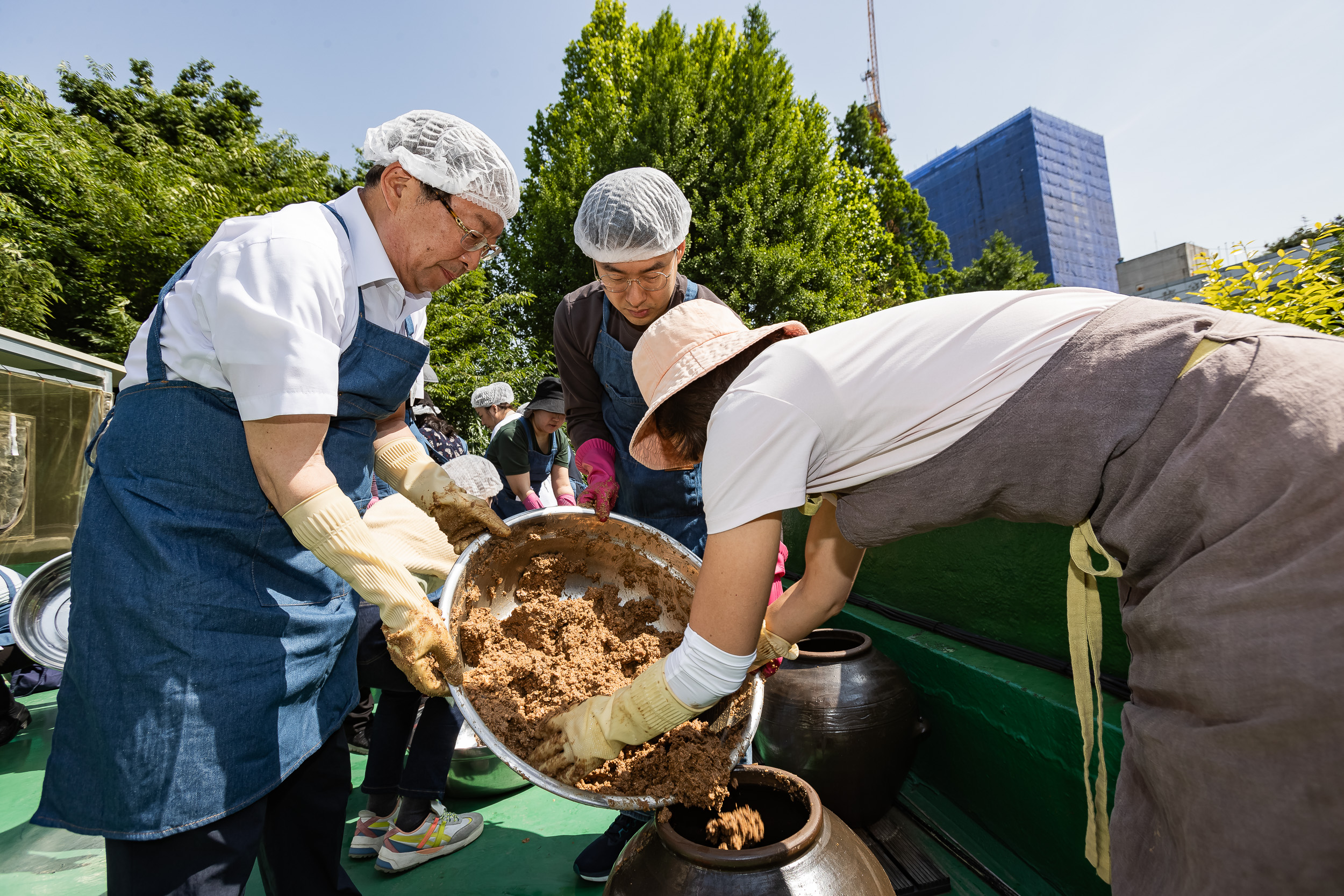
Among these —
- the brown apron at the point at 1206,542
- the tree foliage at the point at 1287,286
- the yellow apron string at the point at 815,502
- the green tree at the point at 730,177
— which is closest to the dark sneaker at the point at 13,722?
the yellow apron string at the point at 815,502

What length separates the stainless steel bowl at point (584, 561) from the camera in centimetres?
163

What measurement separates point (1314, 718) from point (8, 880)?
11.5 ft

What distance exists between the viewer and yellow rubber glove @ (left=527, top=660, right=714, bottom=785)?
1226 millimetres

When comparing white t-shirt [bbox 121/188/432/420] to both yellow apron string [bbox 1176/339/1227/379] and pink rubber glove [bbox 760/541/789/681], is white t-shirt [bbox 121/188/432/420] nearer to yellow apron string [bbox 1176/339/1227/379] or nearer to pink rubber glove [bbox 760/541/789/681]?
pink rubber glove [bbox 760/541/789/681]

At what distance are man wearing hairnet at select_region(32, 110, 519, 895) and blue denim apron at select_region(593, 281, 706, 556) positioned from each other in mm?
792

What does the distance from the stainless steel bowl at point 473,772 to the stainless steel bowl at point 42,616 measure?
1.96 meters

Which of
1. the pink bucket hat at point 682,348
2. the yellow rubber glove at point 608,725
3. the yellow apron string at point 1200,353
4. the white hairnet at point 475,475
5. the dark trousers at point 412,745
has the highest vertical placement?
the pink bucket hat at point 682,348

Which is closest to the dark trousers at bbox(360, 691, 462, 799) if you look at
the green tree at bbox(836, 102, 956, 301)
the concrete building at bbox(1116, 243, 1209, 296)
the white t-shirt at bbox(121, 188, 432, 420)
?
the white t-shirt at bbox(121, 188, 432, 420)

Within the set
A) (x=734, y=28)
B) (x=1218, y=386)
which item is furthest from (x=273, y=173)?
(x=1218, y=386)

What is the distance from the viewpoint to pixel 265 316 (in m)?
1.09

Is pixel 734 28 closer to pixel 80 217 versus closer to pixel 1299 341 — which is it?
pixel 80 217

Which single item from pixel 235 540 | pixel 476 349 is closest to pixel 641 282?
pixel 235 540

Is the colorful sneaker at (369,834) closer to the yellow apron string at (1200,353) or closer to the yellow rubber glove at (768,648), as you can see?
the yellow rubber glove at (768,648)

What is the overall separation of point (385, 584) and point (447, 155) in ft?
2.98
